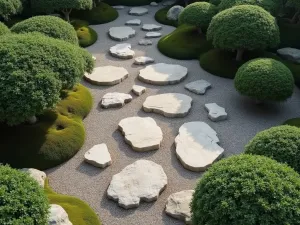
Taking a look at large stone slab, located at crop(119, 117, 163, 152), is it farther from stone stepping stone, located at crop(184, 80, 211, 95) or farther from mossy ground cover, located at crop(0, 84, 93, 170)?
stone stepping stone, located at crop(184, 80, 211, 95)

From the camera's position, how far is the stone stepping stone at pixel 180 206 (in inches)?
370

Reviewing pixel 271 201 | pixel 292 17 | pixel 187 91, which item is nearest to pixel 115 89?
pixel 187 91

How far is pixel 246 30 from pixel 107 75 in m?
6.71

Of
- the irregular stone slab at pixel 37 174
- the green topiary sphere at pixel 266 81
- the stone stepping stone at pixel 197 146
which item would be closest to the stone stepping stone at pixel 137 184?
the stone stepping stone at pixel 197 146

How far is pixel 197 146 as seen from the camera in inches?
479

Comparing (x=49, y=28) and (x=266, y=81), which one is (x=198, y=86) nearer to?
(x=266, y=81)

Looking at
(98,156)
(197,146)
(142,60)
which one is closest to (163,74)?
(142,60)

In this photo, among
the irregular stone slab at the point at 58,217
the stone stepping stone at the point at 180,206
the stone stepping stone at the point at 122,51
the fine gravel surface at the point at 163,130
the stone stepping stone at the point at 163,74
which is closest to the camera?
the irregular stone slab at the point at 58,217

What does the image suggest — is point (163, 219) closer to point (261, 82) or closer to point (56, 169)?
point (56, 169)

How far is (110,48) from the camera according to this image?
20.1 metres

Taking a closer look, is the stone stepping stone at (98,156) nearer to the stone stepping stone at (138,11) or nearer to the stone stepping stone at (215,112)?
the stone stepping stone at (215,112)

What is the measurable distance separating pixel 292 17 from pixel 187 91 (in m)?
9.93

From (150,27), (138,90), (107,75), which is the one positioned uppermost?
(138,90)

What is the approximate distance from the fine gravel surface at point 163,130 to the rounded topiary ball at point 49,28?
8.06ft
